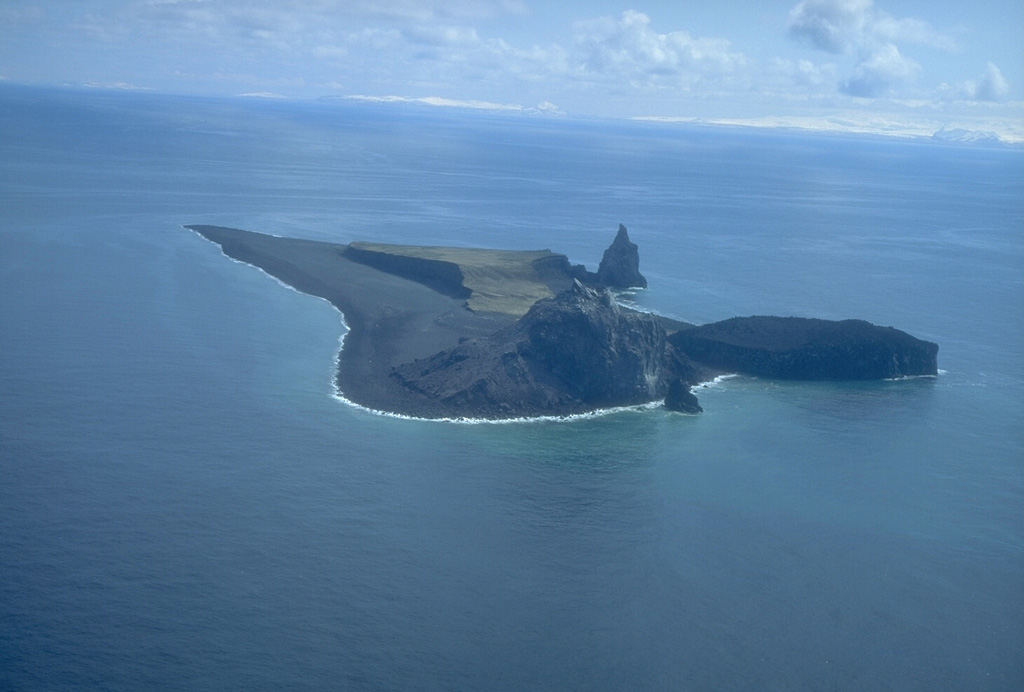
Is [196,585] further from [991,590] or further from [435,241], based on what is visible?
[435,241]

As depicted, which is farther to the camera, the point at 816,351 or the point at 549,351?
the point at 816,351

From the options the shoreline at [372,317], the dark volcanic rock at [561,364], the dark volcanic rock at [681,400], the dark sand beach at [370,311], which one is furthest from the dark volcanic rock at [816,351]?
the dark sand beach at [370,311]

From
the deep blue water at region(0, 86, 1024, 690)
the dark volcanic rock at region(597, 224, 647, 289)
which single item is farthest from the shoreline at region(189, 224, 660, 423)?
the dark volcanic rock at region(597, 224, 647, 289)

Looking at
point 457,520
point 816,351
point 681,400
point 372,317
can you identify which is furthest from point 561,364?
point 372,317

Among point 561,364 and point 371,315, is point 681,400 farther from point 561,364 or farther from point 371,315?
point 371,315

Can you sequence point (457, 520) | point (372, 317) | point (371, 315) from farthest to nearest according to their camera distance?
point (371, 315), point (372, 317), point (457, 520)

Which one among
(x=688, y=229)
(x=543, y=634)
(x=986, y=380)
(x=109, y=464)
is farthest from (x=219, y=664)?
(x=688, y=229)

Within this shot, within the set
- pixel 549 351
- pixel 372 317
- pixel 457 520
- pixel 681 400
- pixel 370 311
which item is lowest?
pixel 457 520
